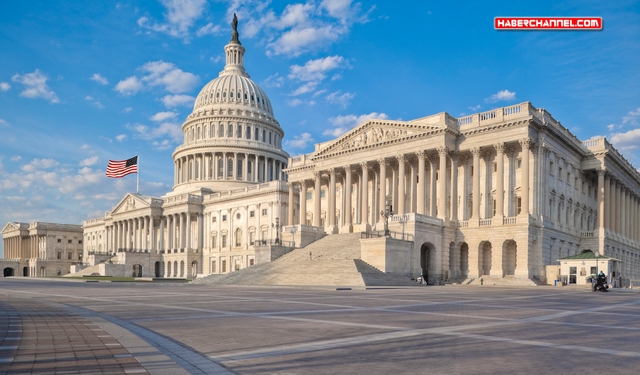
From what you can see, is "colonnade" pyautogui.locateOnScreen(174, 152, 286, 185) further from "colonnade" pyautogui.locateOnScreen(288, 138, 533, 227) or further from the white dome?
"colonnade" pyautogui.locateOnScreen(288, 138, 533, 227)

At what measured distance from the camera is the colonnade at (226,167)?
127875 mm

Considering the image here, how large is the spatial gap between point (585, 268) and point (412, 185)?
22.1 m

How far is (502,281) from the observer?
5656 centimetres

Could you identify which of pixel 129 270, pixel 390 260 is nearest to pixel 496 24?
pixel 390 260

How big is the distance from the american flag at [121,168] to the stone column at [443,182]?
66574mm

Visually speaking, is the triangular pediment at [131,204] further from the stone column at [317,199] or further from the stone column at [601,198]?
the stone column at [601,198]

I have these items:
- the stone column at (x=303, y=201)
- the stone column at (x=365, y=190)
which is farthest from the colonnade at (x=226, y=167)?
the stone column at (x=365, y=190)

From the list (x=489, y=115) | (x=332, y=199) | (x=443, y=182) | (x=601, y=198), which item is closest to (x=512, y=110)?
(x=489, y=115)

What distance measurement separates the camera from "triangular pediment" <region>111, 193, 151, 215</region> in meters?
120

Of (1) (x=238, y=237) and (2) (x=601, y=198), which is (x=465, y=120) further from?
(1) (x=238, y=237)

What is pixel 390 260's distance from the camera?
175ft

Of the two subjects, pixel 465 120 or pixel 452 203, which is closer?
pixel 452 203

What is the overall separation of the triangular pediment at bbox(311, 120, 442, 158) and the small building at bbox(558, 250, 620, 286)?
20.1 metres

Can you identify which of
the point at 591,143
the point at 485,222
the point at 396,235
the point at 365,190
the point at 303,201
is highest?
the point at 591,143
